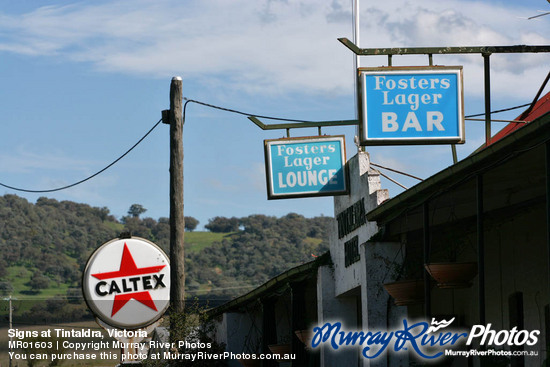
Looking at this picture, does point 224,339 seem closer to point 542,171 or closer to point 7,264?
point 542,171

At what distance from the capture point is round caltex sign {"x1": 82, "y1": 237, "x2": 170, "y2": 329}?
38.8 feet

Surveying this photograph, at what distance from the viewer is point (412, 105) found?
14.0m

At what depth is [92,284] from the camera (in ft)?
39.7

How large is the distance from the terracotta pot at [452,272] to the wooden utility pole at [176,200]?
5004mm

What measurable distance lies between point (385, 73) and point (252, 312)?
10.9m

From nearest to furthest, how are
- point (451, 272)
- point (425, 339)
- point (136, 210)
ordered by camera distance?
point (451, 272) → point (425, 339) → point (136, 210)

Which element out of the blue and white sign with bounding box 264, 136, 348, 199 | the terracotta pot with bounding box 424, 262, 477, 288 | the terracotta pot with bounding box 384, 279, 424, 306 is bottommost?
the terracotta pot with bounding box 384, 279, 424, 306

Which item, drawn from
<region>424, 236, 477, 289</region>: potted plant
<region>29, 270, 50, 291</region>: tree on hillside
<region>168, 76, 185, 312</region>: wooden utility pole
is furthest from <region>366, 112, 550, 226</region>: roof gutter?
<region>29, 270, 50, 291</region>: tree on hillside

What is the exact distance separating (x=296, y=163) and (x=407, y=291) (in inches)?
119

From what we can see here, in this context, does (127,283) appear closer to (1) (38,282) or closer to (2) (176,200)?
(2) (176,200)

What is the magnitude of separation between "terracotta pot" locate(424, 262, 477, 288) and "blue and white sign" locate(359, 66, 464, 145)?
212 centimetres

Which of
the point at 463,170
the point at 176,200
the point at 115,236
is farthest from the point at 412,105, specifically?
the point at 115,236

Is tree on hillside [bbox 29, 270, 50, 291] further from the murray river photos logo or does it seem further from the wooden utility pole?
the murray river photos logo

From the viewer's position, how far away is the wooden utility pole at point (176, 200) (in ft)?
52.9
